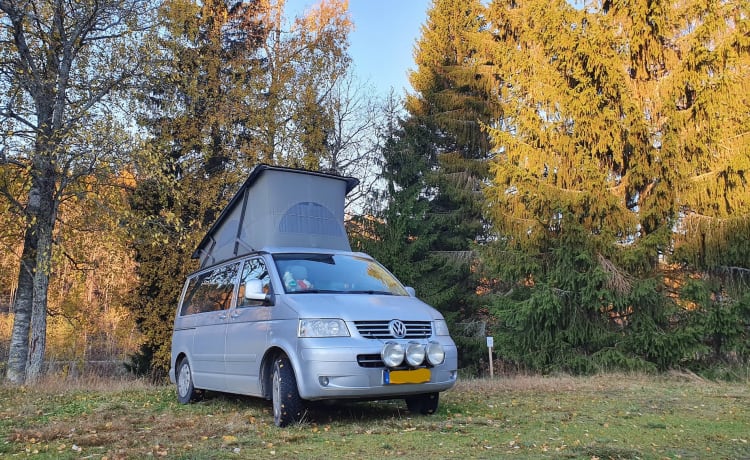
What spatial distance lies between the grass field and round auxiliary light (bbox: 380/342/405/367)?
0.63 metres

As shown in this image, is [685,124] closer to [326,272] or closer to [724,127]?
[724,127]

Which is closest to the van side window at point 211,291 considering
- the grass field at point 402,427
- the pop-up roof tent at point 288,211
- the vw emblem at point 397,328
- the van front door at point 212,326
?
the van front door at point 212,326

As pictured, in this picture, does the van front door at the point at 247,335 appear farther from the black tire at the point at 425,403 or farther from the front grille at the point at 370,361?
the black tire at the point at 425,403

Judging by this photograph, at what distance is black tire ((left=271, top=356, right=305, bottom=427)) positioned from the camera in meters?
5.67

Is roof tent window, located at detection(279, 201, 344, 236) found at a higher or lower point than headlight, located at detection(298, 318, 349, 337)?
higher

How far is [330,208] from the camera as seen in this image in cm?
824

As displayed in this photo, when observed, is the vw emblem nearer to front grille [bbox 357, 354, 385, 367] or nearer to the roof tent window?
front grille [bbox 357, 354, 385, 367]

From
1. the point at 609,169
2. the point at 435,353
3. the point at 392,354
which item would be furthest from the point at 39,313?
the point at 609,169

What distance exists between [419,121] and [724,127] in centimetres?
1171

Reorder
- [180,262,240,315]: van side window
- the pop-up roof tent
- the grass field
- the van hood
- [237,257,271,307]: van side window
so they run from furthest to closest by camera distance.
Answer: the pop-up roof tent
[180,262,240,315]: van side window
[237,257,271,307]: van side window
the van hood
the grass field

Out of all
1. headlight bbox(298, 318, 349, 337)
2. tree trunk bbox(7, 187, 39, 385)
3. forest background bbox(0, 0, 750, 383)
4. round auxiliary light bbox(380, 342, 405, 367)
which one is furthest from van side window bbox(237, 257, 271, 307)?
tree trunk bbox(7, 187, 39, 385)

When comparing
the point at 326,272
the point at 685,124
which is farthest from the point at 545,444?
the point at 685,124

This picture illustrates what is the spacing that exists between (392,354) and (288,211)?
9.53 ft

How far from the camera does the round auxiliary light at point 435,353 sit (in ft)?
19.2
